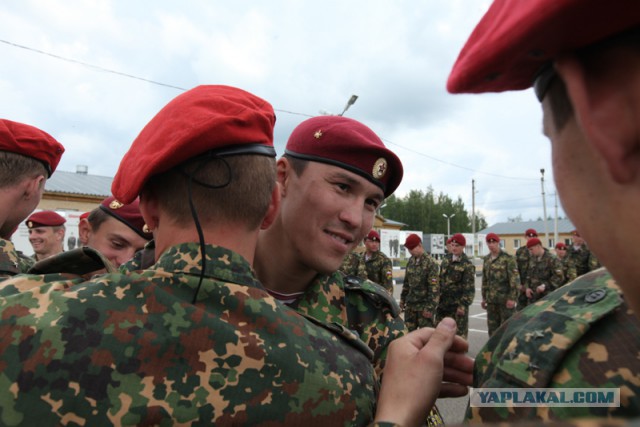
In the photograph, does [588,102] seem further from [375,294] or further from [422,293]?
[422,293]

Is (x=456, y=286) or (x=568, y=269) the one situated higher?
(x=568, y=269)

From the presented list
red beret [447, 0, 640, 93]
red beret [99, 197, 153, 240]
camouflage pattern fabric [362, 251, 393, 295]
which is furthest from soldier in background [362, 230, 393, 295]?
red beret [447, 0, 640, 93]

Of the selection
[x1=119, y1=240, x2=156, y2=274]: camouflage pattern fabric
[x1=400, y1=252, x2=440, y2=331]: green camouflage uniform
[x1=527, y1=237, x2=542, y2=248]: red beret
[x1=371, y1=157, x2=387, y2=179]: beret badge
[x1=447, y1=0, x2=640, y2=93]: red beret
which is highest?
[x1=447, y1=0, x2=640, y2=93]: red beret

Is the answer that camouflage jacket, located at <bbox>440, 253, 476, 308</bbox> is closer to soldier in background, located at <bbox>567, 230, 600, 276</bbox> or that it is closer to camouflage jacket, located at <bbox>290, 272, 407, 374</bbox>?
soldier in background, located at <bbox>567, 230, 600, 276</bbox>

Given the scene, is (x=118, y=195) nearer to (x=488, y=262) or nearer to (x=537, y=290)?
(x=488, y=262)

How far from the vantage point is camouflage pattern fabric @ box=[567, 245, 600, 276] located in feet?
40.5

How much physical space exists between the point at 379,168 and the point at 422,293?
7668mm

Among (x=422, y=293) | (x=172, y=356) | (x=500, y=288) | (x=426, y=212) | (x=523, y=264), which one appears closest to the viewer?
(x=172, y=356)

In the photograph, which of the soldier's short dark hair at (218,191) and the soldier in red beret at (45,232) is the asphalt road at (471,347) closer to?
the soldier's short dark hair at (218,191)

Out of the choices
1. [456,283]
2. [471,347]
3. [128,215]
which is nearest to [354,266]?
[456,283]

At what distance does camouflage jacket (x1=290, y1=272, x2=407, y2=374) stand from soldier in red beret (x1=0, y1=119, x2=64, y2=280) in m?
1.72

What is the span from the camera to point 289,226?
2.04 metres

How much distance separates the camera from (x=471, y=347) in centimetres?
906

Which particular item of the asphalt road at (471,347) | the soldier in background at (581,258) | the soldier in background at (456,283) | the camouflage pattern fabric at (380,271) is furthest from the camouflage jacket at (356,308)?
the soldier in background at (581,258)
